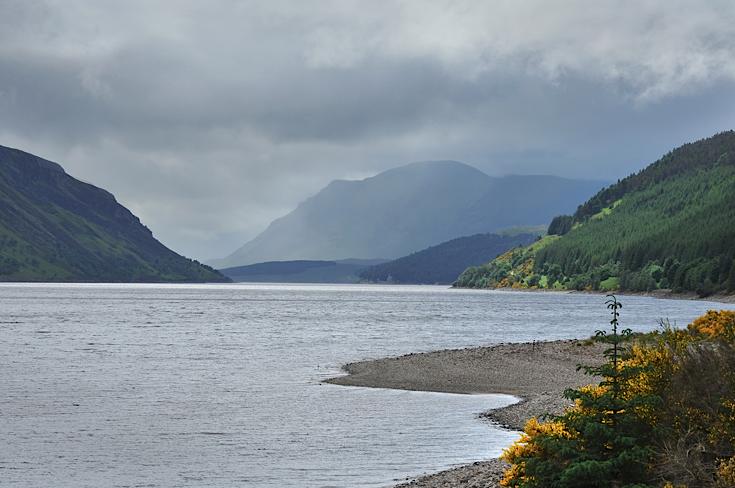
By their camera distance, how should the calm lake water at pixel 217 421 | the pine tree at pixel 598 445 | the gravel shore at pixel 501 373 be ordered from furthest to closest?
the gravel shore at pixel 501 373 → the calm lake water at pixel 217 421 → the pine tree at pixel 598 445

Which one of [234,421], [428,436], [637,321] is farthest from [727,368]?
[637,321]

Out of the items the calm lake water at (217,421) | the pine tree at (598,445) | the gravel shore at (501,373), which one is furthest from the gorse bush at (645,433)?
the gravel shore at (501,373)

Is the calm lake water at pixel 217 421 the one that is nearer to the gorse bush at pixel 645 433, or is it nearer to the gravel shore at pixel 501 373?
the gravel shore at pixel 501 373

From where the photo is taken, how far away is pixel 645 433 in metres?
20.2

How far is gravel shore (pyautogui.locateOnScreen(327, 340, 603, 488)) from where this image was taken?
1690 inches

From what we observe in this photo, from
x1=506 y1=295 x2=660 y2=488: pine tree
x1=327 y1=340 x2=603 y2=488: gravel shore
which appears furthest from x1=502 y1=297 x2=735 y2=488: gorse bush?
x1=327 y1=340 x2=603 y2=488: gravel shore

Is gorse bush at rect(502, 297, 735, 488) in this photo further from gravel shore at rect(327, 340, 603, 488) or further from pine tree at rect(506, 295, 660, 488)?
gravel shore at rect(327, 340, 603, 488)

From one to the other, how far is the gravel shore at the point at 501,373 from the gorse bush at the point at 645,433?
54.0 ft

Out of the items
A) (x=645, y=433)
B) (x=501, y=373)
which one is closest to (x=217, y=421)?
(x=645, y=433)

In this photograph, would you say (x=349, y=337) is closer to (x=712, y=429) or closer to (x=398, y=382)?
(x=398, y=382)

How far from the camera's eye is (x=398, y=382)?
56.4 meters

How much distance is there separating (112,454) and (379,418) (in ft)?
45.8

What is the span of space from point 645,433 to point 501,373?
135ft

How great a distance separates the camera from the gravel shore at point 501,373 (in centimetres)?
4294
